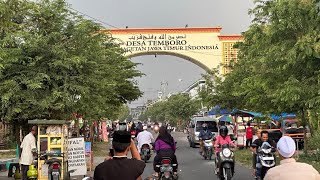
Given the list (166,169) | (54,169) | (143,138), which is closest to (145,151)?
(143,138)

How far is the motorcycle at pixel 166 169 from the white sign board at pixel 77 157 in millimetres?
3296

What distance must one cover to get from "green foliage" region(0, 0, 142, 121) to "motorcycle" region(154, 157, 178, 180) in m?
4.32

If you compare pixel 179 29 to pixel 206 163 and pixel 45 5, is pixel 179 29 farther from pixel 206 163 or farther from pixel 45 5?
pixel 45 5

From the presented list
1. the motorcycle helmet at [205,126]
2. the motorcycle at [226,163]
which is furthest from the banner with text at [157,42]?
the motorcycle at [226,163]

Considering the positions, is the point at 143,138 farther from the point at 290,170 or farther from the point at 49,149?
the point at 290,170

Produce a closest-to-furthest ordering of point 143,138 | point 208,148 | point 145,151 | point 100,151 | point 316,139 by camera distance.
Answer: point 143,138
point 145,151
point 316,139
point 208,148
point 100,151

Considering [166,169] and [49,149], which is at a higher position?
[49,149]

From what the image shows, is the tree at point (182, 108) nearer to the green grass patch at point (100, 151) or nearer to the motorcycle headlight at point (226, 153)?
the green grass patch at point (100, 151)

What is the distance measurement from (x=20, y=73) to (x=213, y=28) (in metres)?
28.7

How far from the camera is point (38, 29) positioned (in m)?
16.6

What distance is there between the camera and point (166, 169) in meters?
12.1

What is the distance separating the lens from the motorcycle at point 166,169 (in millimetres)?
12125

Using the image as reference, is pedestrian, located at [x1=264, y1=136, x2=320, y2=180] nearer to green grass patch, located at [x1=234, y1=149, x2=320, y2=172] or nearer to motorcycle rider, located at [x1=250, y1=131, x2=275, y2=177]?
motorcycle rider, located at [x1=250, y1=131, x2=275, y2=177]

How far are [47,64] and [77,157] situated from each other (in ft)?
9.98
